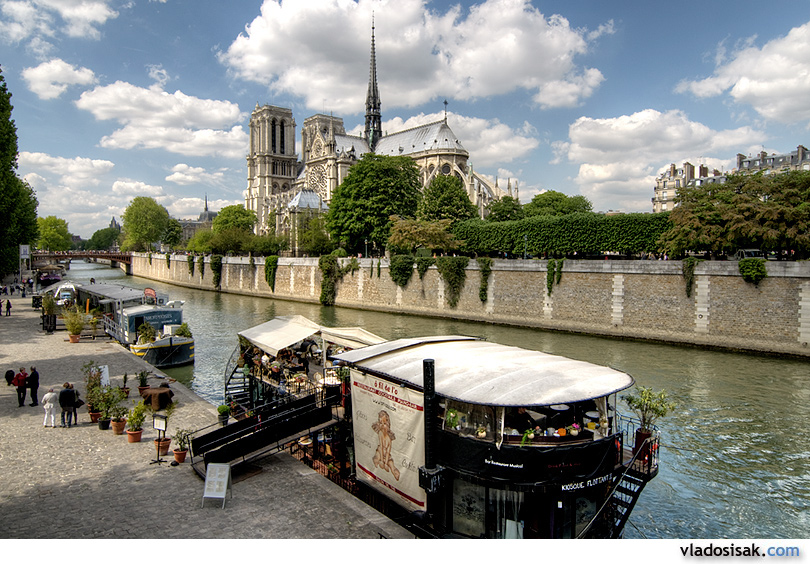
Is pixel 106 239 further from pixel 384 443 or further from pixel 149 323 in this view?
pixel 384 443

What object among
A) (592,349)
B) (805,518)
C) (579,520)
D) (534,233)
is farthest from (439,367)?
(534,233)

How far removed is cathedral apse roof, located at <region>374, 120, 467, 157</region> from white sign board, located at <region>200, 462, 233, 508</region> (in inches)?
3155

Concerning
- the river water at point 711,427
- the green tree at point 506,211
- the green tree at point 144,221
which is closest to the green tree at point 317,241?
the green tree at point 506,211

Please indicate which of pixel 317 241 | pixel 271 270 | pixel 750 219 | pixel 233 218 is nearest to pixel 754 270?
pixel 750 219

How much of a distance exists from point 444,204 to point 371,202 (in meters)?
6.57

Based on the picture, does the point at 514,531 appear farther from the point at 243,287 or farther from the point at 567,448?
the point at 243,287

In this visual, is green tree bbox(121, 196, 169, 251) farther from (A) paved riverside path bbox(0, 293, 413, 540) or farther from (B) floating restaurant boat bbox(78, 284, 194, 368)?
(A) paved riverside path bbox(0, 293, 413, 540)

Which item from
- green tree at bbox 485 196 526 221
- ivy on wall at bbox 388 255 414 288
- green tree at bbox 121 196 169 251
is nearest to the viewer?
ivy on wall at bbox 388 255 414 288

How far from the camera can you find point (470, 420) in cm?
803

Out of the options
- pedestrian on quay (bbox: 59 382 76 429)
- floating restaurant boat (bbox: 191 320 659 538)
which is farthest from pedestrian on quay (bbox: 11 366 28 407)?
floating restaurant boat (bbox: 191 320 659 538)

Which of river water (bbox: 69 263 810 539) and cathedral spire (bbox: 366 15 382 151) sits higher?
cathedral spire (bbox: 366 15 382 151)

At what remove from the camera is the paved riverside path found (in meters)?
7.88

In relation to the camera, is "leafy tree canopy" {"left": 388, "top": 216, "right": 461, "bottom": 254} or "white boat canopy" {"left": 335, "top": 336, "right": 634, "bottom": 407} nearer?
"white boat canopy" {"left": 335, "top": 336, "right": 634, "bottom": 407}

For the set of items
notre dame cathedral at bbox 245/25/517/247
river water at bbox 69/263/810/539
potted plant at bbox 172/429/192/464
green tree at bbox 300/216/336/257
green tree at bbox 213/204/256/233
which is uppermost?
notre dame cathedral at bbox 245/25/517/247
